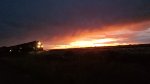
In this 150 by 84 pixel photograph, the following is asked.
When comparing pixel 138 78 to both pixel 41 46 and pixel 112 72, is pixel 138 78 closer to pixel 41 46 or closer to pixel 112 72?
pixel 112 72

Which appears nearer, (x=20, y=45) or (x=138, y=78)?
(x=138, y=78)

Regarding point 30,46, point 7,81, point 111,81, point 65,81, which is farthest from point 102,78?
point 30,46

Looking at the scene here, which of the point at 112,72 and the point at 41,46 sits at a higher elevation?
the point at 41,46

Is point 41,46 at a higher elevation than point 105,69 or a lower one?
higher

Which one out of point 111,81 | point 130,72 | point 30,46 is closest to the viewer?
point 111,81

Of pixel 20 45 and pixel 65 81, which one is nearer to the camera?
pixel 65 81

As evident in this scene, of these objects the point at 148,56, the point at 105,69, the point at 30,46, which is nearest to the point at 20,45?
the point at 30,46

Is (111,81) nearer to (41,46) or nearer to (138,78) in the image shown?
(138,78)

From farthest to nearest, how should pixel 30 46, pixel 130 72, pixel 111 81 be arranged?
pixel 30 46, pixel 130 72, pixel 111 81

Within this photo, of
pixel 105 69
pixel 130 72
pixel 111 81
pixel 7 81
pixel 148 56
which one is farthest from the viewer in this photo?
pixel 148 56

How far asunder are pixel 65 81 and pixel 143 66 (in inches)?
216

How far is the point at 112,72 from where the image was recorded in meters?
16.8

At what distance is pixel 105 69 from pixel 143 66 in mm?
2610

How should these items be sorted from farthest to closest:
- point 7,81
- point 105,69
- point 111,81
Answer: point 7,81 → point 105,69 → point 111,81
